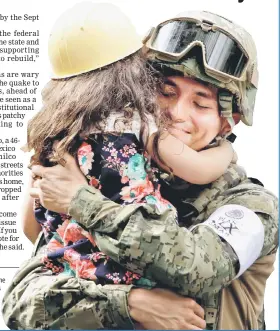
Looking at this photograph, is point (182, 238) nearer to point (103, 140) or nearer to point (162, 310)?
point (162, 310)

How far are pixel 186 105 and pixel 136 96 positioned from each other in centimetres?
29

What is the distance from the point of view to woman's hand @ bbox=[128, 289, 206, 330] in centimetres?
346

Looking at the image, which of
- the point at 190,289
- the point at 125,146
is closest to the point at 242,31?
the point at 125,146

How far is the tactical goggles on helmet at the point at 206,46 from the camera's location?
3750 mm

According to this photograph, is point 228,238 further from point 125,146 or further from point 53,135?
point 53,135

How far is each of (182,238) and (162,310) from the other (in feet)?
1.06

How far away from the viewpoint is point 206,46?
12.4ft

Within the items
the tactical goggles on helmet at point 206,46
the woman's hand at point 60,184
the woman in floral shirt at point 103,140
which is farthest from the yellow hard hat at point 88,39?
the woman's hand at point 60,184

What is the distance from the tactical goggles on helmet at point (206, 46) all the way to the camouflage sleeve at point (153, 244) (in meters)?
0.68

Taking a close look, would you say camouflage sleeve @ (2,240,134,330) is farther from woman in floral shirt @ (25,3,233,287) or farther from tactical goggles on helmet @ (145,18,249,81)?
tactical goggles on helmet @ (145,18,249,81)

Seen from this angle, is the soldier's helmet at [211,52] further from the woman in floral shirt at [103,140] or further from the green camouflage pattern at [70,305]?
the green camouflage pattern at [70,305]

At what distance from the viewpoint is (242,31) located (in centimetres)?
385

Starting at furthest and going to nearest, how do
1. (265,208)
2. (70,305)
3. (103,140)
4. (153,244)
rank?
1. (265,208)
2. (70,305)
3. (103,140)
4. (153,244)

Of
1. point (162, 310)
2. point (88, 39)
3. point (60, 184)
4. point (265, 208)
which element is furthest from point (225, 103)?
point (162, 310)
